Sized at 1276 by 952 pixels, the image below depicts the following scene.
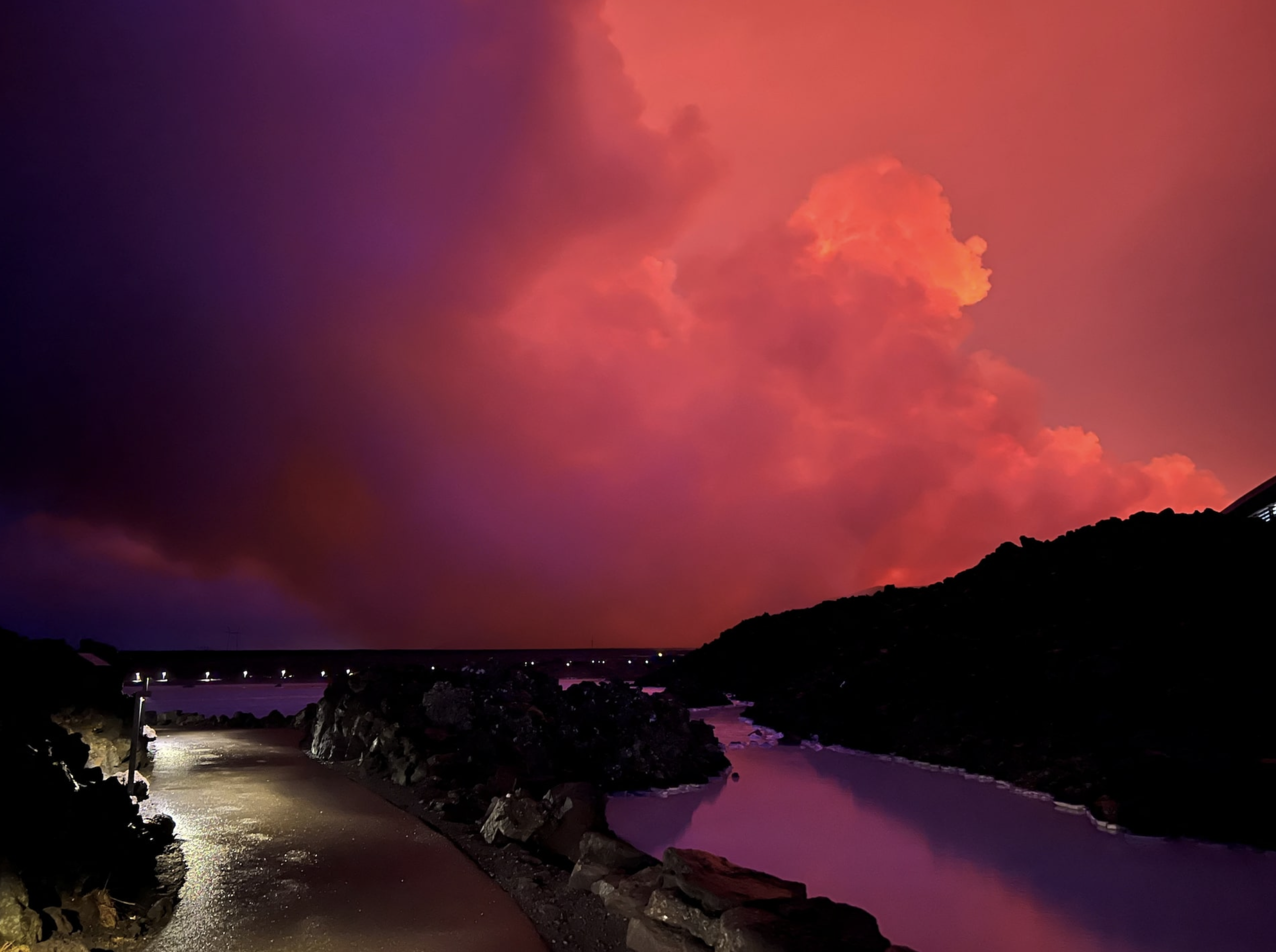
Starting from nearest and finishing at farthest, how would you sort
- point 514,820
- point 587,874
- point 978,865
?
point 587,874 → point 514,820 → point 978,865

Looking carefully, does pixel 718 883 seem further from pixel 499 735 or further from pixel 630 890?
pixel 499 735

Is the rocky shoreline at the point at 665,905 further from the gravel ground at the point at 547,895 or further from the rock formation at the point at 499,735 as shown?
the rock formation at the point at 499,735

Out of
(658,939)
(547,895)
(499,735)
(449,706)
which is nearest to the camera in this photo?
(658,939)

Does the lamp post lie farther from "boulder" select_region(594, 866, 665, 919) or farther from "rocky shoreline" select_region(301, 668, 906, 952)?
"boulder" select_region(594, 866, 665, 919)

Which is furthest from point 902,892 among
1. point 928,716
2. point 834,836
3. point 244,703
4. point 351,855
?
point 244,703

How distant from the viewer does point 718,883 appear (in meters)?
7.54

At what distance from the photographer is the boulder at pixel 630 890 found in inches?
312

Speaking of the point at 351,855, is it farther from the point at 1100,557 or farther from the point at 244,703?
the point at 244,703

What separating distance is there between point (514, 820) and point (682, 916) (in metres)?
4.25

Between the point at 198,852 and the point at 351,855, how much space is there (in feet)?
6.49

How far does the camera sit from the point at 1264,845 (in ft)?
51.0

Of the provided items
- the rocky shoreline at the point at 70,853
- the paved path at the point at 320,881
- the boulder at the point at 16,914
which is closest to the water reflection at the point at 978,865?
the paved path at the point at 320,881

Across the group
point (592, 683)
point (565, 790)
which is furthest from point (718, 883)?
point (592, 683)

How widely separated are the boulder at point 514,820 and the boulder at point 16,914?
18.1ft
